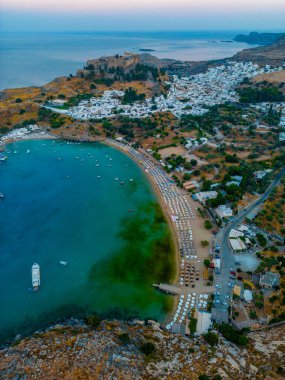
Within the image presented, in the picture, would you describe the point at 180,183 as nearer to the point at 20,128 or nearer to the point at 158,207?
the point at 158,207

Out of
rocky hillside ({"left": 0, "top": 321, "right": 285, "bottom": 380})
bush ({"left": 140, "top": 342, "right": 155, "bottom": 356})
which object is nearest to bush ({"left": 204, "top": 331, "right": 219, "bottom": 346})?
rocky hillside ({"left": 0, "top": 321, "right": 285, "bottom": 380})

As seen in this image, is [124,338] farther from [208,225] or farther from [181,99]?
[181,99]

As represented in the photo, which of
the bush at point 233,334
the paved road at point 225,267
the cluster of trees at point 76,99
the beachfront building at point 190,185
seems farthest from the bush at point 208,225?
the cluster of trees at point 76,99

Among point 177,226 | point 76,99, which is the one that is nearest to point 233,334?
point 177,226

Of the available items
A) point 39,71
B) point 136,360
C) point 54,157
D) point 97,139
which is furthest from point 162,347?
point 39,71

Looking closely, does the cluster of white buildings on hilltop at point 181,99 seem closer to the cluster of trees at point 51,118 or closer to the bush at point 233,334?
the cluster of trees at point 51,118

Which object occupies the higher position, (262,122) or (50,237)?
(262,122)
